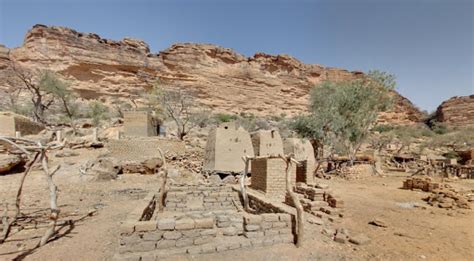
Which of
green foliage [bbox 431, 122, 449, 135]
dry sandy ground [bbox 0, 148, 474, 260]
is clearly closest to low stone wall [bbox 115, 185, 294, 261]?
dry sandy ground [bbox 0, 148, 474, 260]

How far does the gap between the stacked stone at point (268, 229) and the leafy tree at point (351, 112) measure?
15171 mm

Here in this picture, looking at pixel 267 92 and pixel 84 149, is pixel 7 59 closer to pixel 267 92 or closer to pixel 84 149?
pixel 84 149

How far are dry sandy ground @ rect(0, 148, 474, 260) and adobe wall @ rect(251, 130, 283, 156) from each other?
4.52 meters

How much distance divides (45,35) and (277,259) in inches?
1881

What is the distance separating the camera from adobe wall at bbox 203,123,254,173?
11805mm

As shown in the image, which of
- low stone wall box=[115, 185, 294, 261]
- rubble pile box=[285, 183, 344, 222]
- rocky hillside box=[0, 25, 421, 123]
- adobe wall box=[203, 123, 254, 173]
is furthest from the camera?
rocky hillside box=[0, 25, 421, 123]

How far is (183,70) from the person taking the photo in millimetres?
45094

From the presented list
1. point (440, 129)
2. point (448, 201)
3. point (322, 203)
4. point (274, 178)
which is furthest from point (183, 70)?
point (440, 129)

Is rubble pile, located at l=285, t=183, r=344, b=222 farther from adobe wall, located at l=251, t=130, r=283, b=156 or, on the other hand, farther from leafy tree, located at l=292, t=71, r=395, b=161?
leafy tree, located at l=292, t=71, r=395, b=161

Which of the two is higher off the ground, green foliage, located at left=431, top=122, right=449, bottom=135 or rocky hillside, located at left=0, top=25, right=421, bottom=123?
rocky hillside, located at left=0, top=25, right=421, bottom=123

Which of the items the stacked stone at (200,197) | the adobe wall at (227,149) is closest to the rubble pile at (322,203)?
the stacked stone at (200,197)

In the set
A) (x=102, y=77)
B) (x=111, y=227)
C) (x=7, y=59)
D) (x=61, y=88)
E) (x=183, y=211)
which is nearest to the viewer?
(x=111, y=227)

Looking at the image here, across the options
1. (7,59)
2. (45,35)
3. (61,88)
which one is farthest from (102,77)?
(61,88)

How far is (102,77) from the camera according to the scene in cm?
4075
